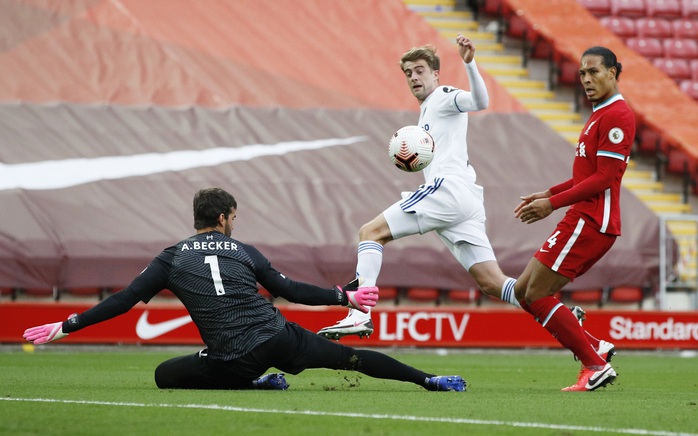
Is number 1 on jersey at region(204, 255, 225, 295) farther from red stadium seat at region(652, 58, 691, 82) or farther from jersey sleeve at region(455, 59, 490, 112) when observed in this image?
red stadium seat at region(652, 58, 691, 82)

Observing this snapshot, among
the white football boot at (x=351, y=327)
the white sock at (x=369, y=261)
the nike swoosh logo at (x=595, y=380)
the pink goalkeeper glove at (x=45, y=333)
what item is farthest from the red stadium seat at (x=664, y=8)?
the pink goalkeeper glove at (x=45, y=333)

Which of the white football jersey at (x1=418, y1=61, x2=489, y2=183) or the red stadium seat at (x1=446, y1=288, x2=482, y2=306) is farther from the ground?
the white football jersey at (x1=418, y1=61, x2=489, y2=183)

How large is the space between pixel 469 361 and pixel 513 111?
7.47 metres

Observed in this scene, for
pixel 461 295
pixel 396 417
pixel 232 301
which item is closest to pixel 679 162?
pixel 461 295

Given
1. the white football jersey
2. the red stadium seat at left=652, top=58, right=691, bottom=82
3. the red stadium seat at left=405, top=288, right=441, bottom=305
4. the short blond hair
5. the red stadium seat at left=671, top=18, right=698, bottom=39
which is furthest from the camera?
the red stadium seat at left=671, top=18, right=698, bottom=39

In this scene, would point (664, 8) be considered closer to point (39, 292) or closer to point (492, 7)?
point (492, 7)

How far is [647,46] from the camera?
21.8 meters

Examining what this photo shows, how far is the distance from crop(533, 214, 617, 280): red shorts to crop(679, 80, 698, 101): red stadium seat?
1480cm

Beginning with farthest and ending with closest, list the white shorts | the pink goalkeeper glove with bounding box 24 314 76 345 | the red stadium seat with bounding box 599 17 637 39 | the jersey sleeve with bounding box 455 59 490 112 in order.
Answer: the red stadium seat with bounding box 599 17 637 39, the white shorts, the jersey sleeve with bounding box 455 59 490 112, the pink goalkeeper glove with bounding box 24 314 76 345

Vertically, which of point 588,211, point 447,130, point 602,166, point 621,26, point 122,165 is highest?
point 621,26

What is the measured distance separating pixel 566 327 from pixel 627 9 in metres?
16.5

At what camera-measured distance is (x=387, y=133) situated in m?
17.9

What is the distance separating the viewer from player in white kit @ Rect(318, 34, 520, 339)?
7602 mm

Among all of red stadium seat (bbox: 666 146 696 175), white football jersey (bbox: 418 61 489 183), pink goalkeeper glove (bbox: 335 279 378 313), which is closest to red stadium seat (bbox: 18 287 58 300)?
white football jersey (bbox: 418 61 489 183)
